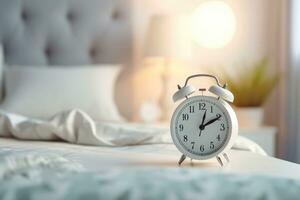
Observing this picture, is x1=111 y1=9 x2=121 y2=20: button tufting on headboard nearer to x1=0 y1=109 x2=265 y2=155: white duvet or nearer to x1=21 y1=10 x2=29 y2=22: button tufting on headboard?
x1=21 y1=10 x2=29 y2=22: button tufting on headboard

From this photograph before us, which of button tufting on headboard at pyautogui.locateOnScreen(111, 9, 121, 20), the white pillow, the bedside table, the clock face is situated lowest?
the bedside table

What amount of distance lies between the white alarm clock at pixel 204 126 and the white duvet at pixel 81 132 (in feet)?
1.28

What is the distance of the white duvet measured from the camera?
167 cm

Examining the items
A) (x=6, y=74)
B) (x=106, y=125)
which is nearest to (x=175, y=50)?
(x=6, y=74)

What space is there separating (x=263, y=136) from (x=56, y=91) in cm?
108

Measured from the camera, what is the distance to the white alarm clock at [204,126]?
1.25 metres

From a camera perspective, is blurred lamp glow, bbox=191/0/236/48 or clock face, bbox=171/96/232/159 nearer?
clock face, bbox=171/96/232/159

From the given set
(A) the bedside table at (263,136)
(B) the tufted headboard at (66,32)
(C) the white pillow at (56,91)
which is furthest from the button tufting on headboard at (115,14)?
(A) the bedside table at (263,136)

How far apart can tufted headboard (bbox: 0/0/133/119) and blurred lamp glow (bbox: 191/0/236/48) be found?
1.29 feet

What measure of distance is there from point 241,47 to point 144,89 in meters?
0.64

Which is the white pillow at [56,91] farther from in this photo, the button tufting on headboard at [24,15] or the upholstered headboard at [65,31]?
the button tufting on headboard at [24,15]

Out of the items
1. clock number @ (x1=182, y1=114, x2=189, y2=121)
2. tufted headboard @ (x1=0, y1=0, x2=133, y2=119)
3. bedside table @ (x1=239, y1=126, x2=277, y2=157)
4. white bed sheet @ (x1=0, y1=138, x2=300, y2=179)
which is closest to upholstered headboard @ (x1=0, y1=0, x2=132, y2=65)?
tufted headboard @ (x1=0, y1=0, x2=133, y2=119)

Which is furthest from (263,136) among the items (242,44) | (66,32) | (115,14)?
(66,32)

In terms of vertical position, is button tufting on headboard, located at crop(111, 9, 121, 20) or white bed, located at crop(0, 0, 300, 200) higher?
button tufting on headboard, located at crop(111, 9, 121, 20)
